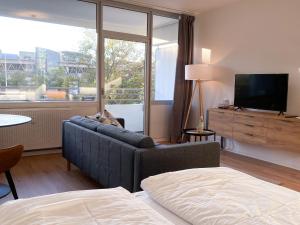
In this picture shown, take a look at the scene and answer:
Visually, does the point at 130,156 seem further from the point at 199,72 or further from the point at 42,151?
the point at 199,72

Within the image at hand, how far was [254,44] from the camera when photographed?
4.72 m

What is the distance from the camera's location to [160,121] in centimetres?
587

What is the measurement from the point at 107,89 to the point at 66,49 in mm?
986

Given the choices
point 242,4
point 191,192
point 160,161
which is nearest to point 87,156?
point 160,161

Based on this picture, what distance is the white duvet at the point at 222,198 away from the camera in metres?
1.19

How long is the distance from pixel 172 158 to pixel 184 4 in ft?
11.9

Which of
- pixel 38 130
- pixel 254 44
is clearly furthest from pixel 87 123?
pixel 254 44

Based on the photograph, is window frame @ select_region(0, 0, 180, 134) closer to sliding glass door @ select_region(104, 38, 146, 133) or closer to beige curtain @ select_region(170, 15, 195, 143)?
sliding glass door @ select_region(104, 38, 146, 133)

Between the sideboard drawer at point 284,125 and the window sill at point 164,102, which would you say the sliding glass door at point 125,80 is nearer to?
the window sill at point 164,102

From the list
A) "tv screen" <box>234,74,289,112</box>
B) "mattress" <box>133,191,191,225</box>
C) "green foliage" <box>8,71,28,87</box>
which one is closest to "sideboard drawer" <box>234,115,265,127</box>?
"tv screen" <box>234,74,289,112</box>

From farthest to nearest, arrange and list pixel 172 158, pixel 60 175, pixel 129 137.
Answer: pixel 60 175 < pixel 129 137 < pixel 172 158

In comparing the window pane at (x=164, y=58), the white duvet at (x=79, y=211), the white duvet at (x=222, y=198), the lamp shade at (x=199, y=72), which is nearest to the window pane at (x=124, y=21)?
the window pane at (x=164, y=58)

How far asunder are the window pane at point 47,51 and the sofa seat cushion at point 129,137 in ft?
6.77

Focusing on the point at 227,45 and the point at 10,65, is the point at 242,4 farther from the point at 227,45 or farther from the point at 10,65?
the point at 10,65
